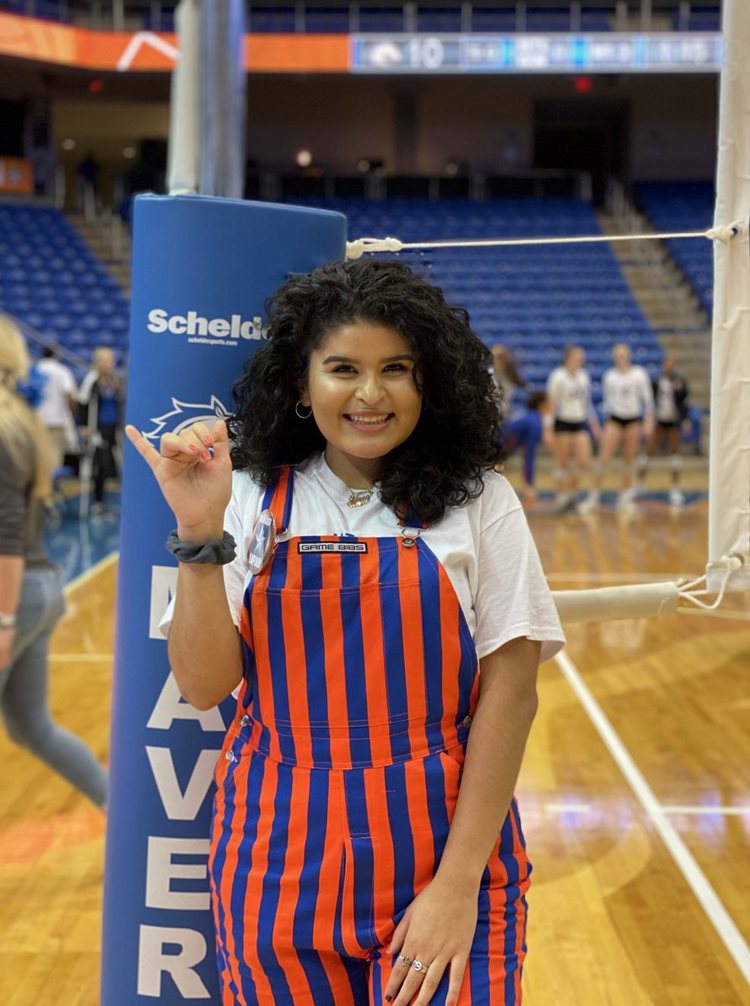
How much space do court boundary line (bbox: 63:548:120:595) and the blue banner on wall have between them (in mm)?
5300

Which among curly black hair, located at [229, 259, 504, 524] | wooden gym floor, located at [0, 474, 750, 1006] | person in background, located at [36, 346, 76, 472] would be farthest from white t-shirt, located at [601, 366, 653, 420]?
curly black hair, located at [229, 259, 504, 524]

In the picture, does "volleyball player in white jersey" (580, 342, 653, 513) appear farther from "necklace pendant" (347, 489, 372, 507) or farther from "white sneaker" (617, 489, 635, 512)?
"necklace pendant" (347, 489, 372, 507)

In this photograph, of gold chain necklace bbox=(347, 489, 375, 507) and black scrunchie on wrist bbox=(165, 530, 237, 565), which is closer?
black scrunchie on wrist bbox=(165, 530, 237, 565)

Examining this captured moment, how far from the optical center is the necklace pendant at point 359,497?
1.55 meters

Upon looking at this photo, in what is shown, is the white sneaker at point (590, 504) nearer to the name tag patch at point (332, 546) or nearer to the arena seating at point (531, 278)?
the arena seating at point (531, 278)

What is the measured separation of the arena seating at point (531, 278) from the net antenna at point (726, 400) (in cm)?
1376

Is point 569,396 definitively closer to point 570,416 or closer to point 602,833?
point 570,416

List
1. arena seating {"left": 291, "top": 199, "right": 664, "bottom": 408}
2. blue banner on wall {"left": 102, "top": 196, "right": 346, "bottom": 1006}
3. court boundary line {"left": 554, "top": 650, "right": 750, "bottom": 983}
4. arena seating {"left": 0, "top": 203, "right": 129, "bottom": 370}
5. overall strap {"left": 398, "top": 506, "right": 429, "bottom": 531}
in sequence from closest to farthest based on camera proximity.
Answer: overall strap {"left": 398, "top": 506, "right": 429, "bottom": 531}
blue banner on wall {"left": 102, "top": 196, "right": 346, "bottom": 1006}
court boundary line {"left": 554, "top": 650, "right": 750, "bottom": 983}
arena seating {"left": 0, "top": 203, "right": 129, "bottom": 370}
arena seating {"left": 291, "top": 199, "right": 664, "bottom": 408}

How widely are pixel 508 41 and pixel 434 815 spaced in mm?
19939

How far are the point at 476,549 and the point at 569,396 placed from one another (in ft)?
32.7

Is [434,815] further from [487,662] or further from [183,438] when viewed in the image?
[183,438]

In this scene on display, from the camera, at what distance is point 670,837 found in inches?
140

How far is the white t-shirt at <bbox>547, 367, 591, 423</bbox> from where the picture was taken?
11.2 m

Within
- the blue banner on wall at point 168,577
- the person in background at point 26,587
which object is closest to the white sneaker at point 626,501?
the person in background at point 26,587
